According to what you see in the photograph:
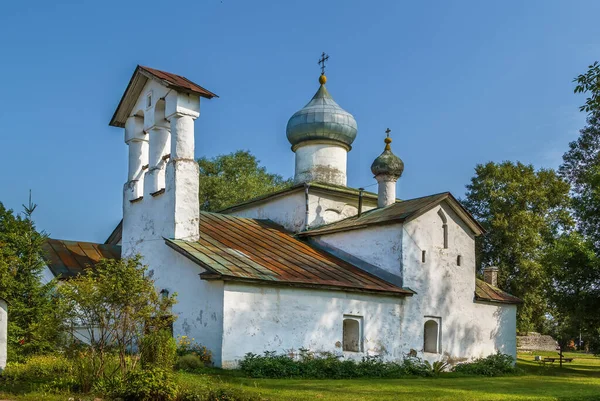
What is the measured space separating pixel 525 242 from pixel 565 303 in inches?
372

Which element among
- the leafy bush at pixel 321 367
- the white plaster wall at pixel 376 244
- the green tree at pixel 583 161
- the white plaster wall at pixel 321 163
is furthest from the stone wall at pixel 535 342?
the leafy bush at pixel 321 367

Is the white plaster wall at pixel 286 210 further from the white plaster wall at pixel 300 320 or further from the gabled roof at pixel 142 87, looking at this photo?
the gabled roof at pixel 142 87

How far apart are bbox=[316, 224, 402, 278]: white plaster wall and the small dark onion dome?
3.11 meters

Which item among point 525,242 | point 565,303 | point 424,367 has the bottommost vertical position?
point 424,367

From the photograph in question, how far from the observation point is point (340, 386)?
1282 centimetres

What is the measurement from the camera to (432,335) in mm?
19266

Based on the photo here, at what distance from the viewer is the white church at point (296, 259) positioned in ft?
51.1

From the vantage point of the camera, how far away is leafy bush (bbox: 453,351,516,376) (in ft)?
62.3

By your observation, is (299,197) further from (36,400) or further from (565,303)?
(36,400)

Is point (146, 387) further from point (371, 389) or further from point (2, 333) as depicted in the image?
point (371, 389)

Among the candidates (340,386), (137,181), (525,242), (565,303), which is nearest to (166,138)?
(137,181)

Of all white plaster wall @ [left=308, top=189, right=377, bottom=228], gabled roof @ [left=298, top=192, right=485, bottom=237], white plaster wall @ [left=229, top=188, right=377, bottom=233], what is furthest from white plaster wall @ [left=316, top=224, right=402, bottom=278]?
white plaster wall @ [left=229, top=188, right=377, bottom=233]

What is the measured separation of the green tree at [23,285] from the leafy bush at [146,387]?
4664mm

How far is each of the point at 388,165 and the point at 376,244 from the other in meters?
3.58
